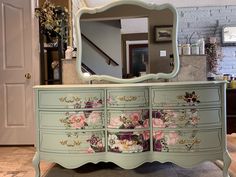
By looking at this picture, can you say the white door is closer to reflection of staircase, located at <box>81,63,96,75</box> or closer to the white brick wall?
reflection of staircase, located at <box>81,63,96,75</box>

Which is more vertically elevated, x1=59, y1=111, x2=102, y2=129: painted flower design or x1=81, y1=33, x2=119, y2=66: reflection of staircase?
x1=81, y1=33, x2=119, y2=66: reflection of staircase

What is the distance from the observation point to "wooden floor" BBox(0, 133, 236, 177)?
8.06 ft

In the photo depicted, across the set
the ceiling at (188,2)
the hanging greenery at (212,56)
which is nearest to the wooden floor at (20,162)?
the hanging greenery at (212,56)

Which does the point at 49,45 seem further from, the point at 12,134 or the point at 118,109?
the point at 118,109

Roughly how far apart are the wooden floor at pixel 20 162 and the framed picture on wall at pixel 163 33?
1.35 metres

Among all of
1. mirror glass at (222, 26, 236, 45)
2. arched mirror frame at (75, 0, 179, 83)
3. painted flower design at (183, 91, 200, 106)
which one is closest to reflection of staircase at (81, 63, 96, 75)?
arched mirror frame at (75, 0, 179, 83)

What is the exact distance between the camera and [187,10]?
433 centimetres

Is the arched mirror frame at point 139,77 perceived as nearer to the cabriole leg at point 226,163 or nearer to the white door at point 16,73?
the cabriole leg at point 226,163

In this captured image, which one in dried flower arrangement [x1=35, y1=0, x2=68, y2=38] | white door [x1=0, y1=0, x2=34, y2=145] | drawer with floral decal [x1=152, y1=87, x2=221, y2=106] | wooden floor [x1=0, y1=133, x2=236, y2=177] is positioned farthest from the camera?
white door [x1=0, y1=0, x2=34, y2=145]

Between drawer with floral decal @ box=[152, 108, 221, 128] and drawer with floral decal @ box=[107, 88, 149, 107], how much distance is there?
14 centimetres

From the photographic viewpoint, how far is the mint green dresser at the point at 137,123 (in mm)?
2125

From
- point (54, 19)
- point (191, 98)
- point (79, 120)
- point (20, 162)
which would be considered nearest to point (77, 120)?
point (79, 120)

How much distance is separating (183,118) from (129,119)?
1.39 feet

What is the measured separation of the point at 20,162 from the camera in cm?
279
